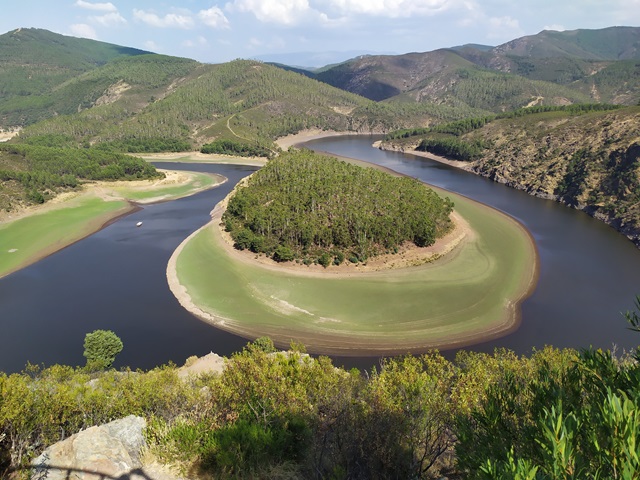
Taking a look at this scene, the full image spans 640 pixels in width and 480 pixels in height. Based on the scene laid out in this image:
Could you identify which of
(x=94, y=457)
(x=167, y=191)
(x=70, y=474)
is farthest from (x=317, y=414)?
(x=167, y=191)

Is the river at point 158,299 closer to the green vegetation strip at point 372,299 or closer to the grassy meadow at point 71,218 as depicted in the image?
the green vegetation strip at point 372,299

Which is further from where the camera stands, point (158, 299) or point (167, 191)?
point (167, 191)

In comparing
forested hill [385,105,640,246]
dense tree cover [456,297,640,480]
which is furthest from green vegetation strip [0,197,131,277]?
forested hill [385,105,640,246]

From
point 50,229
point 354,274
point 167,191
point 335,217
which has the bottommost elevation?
point 50,229

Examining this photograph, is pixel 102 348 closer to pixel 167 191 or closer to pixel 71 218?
pixel 71 218

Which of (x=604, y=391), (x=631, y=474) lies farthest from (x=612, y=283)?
(x=631, y=474)

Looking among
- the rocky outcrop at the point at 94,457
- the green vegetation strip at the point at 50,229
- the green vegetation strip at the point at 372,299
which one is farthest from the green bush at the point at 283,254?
the rocky outcrop at the point at 94,457
